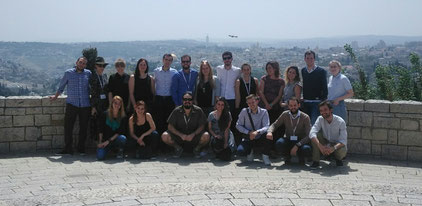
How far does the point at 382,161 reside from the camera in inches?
309

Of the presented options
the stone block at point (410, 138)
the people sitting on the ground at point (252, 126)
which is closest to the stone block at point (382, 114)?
the stone block at point (410, 138)

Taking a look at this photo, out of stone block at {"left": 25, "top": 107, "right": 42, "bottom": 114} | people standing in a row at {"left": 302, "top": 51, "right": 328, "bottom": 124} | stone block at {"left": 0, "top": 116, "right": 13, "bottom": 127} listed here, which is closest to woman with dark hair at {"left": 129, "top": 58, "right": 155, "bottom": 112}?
stone block at {"left": 25, "top": 107, "right": 42, "bottom": 114}

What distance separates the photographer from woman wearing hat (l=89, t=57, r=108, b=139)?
26.4ft

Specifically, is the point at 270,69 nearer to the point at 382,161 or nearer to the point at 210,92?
the point at 210,92

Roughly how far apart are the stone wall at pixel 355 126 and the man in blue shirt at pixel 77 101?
41 cm

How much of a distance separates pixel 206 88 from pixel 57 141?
116 inches

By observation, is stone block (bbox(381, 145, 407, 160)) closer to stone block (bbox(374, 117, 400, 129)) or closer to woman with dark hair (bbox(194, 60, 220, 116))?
stone block (bbox(374, 117, 400, 129))

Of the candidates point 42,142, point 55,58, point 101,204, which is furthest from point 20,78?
point 101,204

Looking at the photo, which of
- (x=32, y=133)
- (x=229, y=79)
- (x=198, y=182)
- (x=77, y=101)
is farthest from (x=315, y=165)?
(x=32, y=133)

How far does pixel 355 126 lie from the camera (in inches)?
321

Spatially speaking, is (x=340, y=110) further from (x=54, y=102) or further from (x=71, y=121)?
(x=54, y=102)

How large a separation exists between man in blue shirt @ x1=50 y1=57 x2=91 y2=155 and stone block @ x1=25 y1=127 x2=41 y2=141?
2.00 feet

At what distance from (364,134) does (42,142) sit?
5821 mm

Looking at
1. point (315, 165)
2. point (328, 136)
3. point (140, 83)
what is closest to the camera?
point (315, 165)
